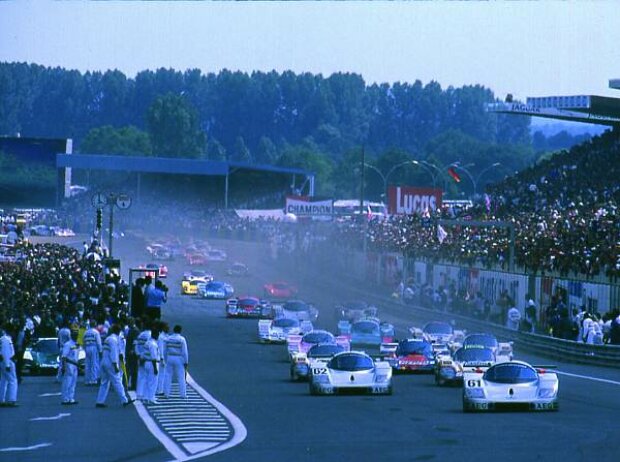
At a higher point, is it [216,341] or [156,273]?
[156,273]

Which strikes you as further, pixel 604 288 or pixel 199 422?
pixel 604 288

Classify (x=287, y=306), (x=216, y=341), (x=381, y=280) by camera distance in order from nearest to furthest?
(x=216, y=341)
(x=287, y=306)
(x=381, y=280)

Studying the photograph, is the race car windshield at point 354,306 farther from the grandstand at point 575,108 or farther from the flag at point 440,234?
the grandstand at point 575,108

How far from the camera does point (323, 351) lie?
38125 millimetres

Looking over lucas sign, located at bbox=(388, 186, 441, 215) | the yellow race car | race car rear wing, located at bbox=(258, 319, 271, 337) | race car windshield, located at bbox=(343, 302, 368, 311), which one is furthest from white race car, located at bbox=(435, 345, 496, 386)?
lucas sign, located at bbox=(388, 186, 441, 215)

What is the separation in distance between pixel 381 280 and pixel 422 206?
1912cm

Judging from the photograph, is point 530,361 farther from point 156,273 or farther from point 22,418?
point 22,418

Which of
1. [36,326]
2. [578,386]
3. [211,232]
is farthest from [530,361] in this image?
[211,232]

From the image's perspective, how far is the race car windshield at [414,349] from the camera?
134 feet

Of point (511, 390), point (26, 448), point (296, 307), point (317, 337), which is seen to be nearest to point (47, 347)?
point (317, 337)

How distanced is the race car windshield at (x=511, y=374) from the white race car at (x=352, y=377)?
472 cm

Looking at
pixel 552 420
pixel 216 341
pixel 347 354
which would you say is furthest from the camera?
pixel 216 341

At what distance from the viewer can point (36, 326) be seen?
134 feet

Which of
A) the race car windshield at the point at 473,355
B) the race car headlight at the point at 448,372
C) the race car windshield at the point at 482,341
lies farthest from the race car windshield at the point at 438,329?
the race car headlight at the point at 448,372
